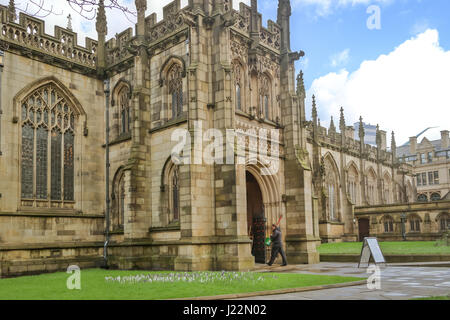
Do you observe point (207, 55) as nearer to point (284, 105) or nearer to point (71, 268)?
point (284, 105)

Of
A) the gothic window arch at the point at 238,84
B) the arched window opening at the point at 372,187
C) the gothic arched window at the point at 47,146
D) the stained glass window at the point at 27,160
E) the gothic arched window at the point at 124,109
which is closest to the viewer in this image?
the stained glass window at the point at 27,160

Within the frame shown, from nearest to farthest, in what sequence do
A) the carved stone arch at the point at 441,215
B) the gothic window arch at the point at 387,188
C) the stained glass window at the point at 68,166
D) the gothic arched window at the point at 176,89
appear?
the gothic arched window at the point at 176,89 < the stained glass window at the point at 68,166 < the carved stone arch at the point at 441,215 < the gothic window arch at the point at 387,188

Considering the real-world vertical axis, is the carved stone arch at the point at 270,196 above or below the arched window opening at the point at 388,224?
above

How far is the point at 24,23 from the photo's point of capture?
2223cm

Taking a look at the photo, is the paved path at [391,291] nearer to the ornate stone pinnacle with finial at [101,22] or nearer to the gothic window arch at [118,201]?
the gothic window arch at [118,201]

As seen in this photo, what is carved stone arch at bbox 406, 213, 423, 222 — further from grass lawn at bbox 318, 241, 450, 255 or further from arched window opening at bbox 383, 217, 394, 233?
grass lawn at bbox 318, 241, 450, 255

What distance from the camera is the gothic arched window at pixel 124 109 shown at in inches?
965

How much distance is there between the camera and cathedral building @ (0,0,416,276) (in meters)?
19.1

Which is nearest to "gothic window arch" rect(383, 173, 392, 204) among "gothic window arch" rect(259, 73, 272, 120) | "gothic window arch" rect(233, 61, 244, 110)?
"gothic window arch" rect(259, 73, 272, 120)

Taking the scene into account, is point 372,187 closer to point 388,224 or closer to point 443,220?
point 388,224

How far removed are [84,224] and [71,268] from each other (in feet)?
8.30

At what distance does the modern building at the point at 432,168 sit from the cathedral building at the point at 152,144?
59.0 meters

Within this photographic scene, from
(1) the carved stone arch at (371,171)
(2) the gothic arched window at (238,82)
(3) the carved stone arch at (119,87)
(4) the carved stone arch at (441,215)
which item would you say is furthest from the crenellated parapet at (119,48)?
(1) the carved stone arch at (371,171)
